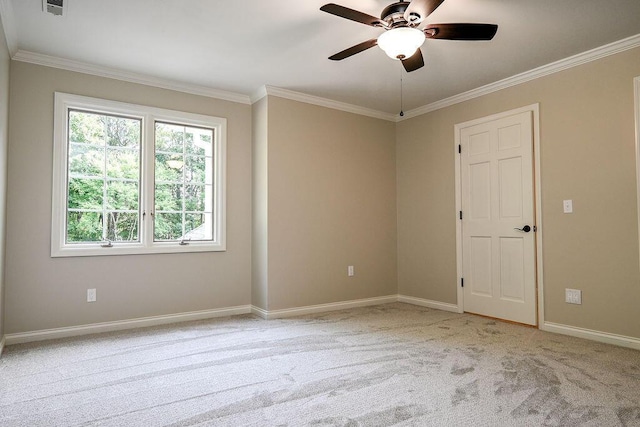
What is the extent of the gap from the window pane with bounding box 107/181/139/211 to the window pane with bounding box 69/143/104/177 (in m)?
0.16

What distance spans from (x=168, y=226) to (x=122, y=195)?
53cm

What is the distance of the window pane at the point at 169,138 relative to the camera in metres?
4.19

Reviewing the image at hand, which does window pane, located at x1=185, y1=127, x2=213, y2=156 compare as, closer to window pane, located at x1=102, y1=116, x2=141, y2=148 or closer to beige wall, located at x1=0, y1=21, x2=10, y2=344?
window pane, located at x1=102, y1=116, x2=141, y2=148

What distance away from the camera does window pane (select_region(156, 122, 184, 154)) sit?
419 cm

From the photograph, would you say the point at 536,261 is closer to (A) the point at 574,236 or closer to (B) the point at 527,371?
(A) the point at 574,236

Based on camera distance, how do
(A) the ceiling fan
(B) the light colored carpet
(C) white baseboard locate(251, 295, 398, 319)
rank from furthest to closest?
(C) white baseboard locate(251, 295, 398, 319) < (A) the ceiling fan < (B) the light colored carpet

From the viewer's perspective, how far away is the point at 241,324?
13.2ft

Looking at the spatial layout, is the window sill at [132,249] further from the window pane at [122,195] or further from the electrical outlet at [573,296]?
the electrical outlet at [573,296]

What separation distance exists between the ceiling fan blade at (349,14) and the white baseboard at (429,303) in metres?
3.24

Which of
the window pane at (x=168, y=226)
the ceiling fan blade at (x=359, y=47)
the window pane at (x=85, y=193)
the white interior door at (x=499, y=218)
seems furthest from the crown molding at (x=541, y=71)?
the window pane at (x=85, y=193)

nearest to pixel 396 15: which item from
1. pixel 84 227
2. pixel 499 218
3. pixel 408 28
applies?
pixel 408 28

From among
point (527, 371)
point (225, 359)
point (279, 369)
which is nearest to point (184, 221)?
point (225, 359)

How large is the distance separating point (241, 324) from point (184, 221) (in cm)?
124

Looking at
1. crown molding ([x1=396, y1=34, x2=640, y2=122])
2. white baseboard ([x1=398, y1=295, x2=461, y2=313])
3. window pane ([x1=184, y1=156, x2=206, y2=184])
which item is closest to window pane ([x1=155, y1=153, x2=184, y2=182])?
window pane ([x1=184, y1=156, x2=206, y2=184])
